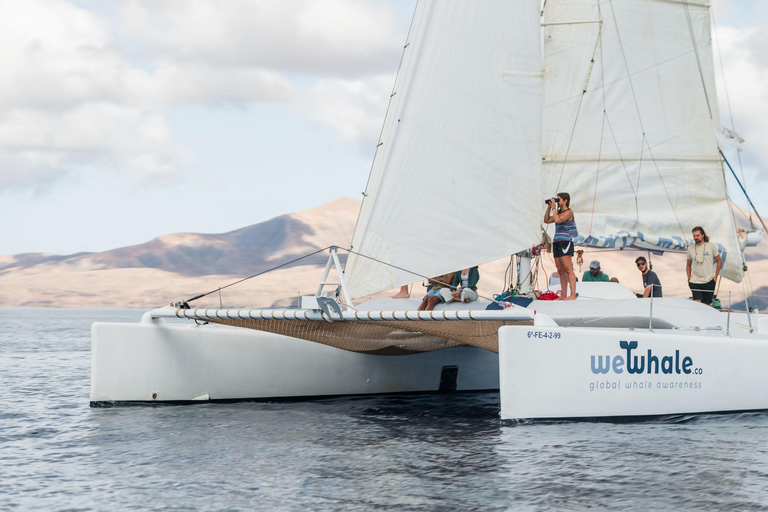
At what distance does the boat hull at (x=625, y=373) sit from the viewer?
26.9 feet

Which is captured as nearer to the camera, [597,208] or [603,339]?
[603,339]

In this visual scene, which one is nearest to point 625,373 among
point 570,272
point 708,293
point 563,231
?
point 570,272

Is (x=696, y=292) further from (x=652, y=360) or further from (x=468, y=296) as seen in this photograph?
(x=468, y=296)

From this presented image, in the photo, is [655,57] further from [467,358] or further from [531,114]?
[467,358]

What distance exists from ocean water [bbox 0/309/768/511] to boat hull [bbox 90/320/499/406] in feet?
1.07

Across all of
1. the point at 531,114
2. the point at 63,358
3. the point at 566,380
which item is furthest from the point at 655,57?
the point at 63,358

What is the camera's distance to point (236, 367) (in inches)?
420

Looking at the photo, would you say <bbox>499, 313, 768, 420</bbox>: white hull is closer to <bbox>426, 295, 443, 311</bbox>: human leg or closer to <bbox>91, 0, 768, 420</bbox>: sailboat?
<bbox>91, 0, 768, 420</bbox>: sailboat

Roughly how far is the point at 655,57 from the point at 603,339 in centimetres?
530

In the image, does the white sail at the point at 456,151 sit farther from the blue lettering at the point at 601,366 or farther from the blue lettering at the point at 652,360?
the blue lettering at the point at 652,360

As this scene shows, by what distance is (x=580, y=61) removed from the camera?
38.9 feet

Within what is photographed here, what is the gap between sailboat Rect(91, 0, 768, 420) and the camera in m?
8.69

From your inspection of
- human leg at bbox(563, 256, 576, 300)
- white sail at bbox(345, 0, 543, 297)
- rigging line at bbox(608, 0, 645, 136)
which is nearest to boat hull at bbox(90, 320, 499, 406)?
white sail at bbox(345, 0, 543, 297)

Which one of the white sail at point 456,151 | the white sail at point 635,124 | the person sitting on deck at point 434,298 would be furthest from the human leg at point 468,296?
the white sail at point 635,124
